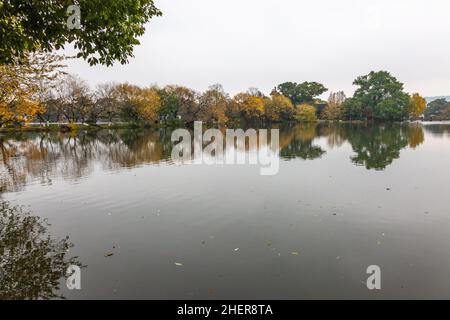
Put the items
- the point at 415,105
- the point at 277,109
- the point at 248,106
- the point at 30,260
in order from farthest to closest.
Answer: the point at 415,105
the point at 277,109
the point at 248,106
the point at 30,260

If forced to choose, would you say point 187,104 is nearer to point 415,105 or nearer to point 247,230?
point 247,230

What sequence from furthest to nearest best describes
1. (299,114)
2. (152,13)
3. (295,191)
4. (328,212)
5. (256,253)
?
(299,114)
(295,191)
(328,212)
(152,13)
(256,253)

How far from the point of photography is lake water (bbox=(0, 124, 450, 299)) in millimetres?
6227

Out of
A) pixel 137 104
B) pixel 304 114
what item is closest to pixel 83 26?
pixel 137 104

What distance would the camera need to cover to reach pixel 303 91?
133 meters

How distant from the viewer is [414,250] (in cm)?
771

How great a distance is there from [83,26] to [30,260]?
6.72 meters

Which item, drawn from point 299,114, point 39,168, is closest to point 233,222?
point 39,168

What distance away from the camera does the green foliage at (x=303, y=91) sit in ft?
438

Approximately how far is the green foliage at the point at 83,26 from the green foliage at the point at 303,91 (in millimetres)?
132826

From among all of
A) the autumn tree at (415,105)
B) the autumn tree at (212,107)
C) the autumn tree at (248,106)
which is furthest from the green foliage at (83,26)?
the autumn tree at (415,105)
